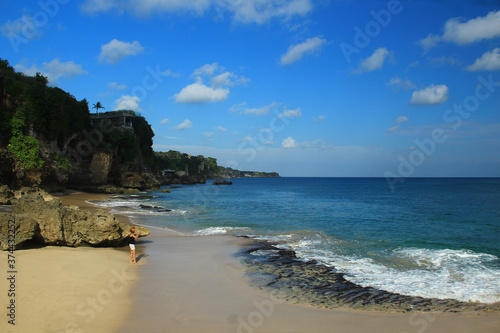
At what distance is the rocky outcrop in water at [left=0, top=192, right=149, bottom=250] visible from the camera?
10.1m

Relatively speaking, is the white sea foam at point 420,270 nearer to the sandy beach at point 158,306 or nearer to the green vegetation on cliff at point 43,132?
the sandy beach at point 158,306

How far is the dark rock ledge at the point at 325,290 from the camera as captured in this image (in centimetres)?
778

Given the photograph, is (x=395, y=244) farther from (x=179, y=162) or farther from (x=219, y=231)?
(x=179, y=162)

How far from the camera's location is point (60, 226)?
435 inches

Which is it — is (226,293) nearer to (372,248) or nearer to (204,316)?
(204,316)

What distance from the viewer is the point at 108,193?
157 ft

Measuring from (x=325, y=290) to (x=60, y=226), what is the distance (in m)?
9.51

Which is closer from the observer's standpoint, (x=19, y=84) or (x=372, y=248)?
(x=372, y=248)

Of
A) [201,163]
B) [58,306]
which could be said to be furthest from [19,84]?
[201,163]

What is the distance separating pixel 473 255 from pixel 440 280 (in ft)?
16.4

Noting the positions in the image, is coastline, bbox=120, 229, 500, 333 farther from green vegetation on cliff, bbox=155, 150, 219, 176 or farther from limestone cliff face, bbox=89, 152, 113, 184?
green vegetation on cliff, bbox=155, 150, 219, 176

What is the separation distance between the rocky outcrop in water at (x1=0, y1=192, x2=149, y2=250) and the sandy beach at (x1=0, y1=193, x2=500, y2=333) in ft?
2.63

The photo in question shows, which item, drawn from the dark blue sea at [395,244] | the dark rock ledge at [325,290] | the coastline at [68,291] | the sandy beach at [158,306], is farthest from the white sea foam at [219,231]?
the sandy beach at [158,306]

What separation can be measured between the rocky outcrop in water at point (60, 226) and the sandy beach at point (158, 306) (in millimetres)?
803
